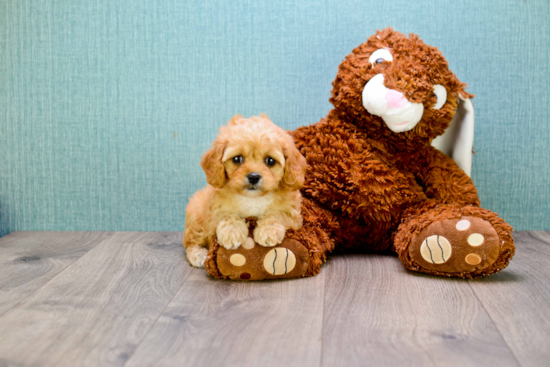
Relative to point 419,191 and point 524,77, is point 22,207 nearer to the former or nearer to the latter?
point 419,191

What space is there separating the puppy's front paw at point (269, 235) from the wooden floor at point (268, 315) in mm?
120

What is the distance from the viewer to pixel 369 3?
1.85 meters

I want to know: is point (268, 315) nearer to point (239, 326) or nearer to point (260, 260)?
point (239, 326)

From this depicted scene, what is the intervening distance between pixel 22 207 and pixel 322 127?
1.29 meters

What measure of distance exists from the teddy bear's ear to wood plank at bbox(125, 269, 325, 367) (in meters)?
0.67

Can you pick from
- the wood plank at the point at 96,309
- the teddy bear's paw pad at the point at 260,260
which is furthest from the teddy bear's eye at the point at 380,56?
the wood plank at the point at 96,309

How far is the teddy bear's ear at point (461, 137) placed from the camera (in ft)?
5.33

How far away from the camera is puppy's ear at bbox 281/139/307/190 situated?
4.42 feet

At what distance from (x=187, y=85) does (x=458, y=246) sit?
1.16 meters

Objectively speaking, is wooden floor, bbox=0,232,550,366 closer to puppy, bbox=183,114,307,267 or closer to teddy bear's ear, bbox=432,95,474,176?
puppy, bbox=183,114,307,267

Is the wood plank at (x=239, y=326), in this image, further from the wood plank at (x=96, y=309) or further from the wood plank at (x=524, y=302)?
the wood plank at (x=524, y=302)

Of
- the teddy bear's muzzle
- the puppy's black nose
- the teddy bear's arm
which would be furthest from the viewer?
the teddy bear's arm

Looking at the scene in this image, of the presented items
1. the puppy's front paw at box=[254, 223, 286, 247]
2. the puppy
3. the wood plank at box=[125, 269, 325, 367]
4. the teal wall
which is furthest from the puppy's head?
the teal wall

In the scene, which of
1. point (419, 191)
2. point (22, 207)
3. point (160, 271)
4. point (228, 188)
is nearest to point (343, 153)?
point (419, 191)
